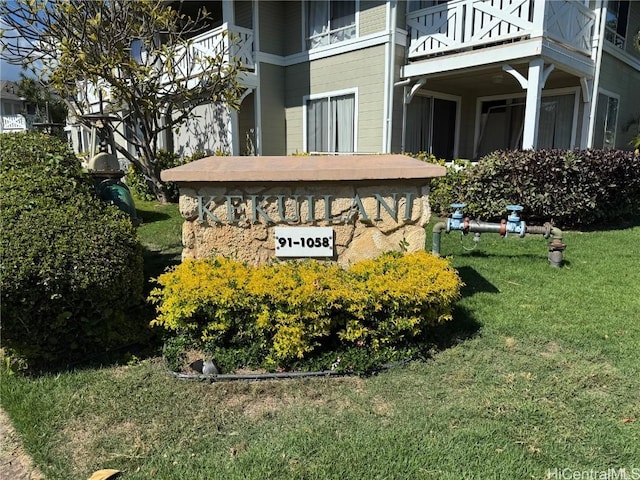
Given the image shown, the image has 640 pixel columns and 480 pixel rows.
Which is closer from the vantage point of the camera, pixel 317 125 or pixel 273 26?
pixel 317 125

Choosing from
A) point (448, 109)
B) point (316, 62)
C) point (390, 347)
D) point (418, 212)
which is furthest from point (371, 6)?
point (390, 347)

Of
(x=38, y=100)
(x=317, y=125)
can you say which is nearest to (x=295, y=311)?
(x=317, y=125)

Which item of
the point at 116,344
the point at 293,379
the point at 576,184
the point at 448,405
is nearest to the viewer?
the point at 448,405

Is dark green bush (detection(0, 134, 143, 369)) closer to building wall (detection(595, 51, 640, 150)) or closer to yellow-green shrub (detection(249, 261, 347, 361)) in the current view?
yellow-green shrub (detection(249, 261, 347, 361))

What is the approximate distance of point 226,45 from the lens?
37.5ft

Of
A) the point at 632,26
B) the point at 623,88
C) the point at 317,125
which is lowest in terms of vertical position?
the point at 317,125

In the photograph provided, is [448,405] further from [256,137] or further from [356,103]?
[256,137]

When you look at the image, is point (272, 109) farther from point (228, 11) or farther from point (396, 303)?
point (396, 303)

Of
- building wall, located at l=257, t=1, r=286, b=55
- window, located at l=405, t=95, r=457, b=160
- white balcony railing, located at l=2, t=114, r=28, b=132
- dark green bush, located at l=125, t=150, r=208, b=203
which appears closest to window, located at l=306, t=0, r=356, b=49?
building wall, located at l=257, t=1, r=286, b=55

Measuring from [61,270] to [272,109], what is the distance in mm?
10670

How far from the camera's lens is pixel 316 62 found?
1222cm

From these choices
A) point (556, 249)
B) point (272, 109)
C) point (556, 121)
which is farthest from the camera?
point (272, 109)

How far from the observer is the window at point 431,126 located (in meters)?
12.3

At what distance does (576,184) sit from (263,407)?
695 centimetres
